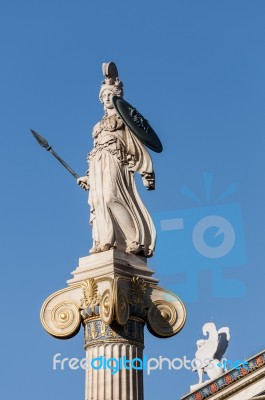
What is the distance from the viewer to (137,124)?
1684 cm

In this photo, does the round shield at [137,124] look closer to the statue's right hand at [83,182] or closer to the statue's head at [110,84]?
the statue's head at [110,84]

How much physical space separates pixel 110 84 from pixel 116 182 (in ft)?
6.80

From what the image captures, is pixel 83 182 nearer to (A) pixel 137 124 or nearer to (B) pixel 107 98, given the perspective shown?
(A) pixel 137 124

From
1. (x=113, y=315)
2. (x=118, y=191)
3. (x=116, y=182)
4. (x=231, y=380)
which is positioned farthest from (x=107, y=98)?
(x=231, y=380)

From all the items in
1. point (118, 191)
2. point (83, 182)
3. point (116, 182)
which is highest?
point (83, 182)

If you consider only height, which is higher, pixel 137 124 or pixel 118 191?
pixel 137 124

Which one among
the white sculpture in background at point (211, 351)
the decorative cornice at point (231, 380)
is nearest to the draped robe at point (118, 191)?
the decorative cornice at point (231, 380)

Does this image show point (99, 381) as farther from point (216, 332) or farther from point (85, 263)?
point (216, 332)

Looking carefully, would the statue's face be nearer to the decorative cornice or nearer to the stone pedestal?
the stone pedestal

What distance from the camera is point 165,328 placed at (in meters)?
15.4

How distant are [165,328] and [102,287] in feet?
4.03

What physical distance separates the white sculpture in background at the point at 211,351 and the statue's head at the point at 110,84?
16.6 meters

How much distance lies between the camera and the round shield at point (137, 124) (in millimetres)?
16750

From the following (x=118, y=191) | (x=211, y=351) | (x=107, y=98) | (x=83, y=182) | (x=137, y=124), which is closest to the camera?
(x=118, y=191)
